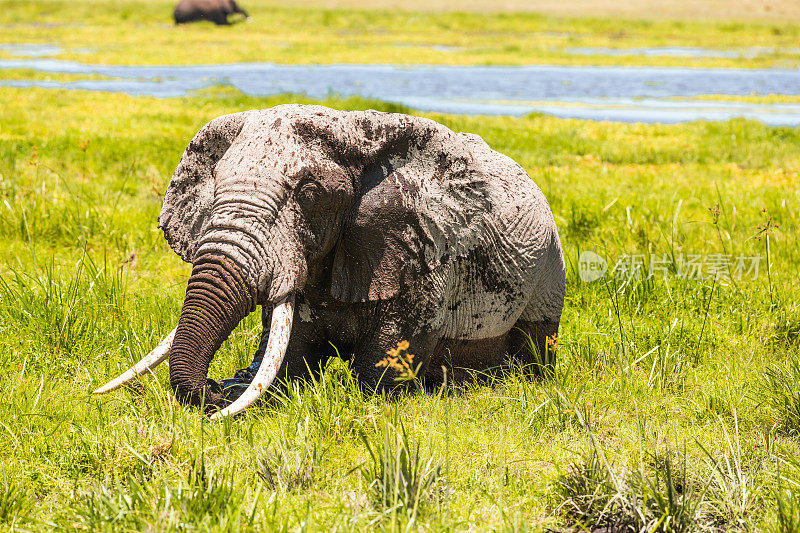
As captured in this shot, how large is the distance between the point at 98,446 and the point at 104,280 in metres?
2.54

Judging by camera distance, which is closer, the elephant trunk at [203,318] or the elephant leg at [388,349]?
the elephant trunk at [203,318]

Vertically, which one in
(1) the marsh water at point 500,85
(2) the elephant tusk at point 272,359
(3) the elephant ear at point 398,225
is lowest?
(1) the marsh water at point 500,85

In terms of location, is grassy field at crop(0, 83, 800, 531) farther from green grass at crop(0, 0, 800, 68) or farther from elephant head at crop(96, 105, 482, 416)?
green grass at crop(0, 0, 800, 68)

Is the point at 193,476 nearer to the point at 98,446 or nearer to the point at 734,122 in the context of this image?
the point at 98,446

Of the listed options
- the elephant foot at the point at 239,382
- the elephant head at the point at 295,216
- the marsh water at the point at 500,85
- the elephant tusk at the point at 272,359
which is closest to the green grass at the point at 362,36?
the marsh water at the point at 500,85

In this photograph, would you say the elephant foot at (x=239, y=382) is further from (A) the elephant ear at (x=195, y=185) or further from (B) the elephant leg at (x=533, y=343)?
(B) the elephant leg at (x=533, y=343)

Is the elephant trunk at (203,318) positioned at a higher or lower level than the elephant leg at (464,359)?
higher

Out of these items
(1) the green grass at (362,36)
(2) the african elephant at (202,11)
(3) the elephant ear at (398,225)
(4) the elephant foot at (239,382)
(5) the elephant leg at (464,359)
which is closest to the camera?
(3) the elephant ear at (398,225)

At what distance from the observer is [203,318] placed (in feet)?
13.1

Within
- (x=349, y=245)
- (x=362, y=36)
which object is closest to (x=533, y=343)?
(x=349, y=245)

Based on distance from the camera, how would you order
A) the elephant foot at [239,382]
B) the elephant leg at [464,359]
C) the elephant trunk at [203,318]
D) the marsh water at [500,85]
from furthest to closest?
the marsh water at [500,85], the elephant leg at [464,359], the elephant foot at [239,382], the elephant trunk at [203,318]

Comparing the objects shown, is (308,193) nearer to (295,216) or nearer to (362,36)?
(295,216)

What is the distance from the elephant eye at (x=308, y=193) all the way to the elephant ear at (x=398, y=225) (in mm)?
283

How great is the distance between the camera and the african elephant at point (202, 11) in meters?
47.1
